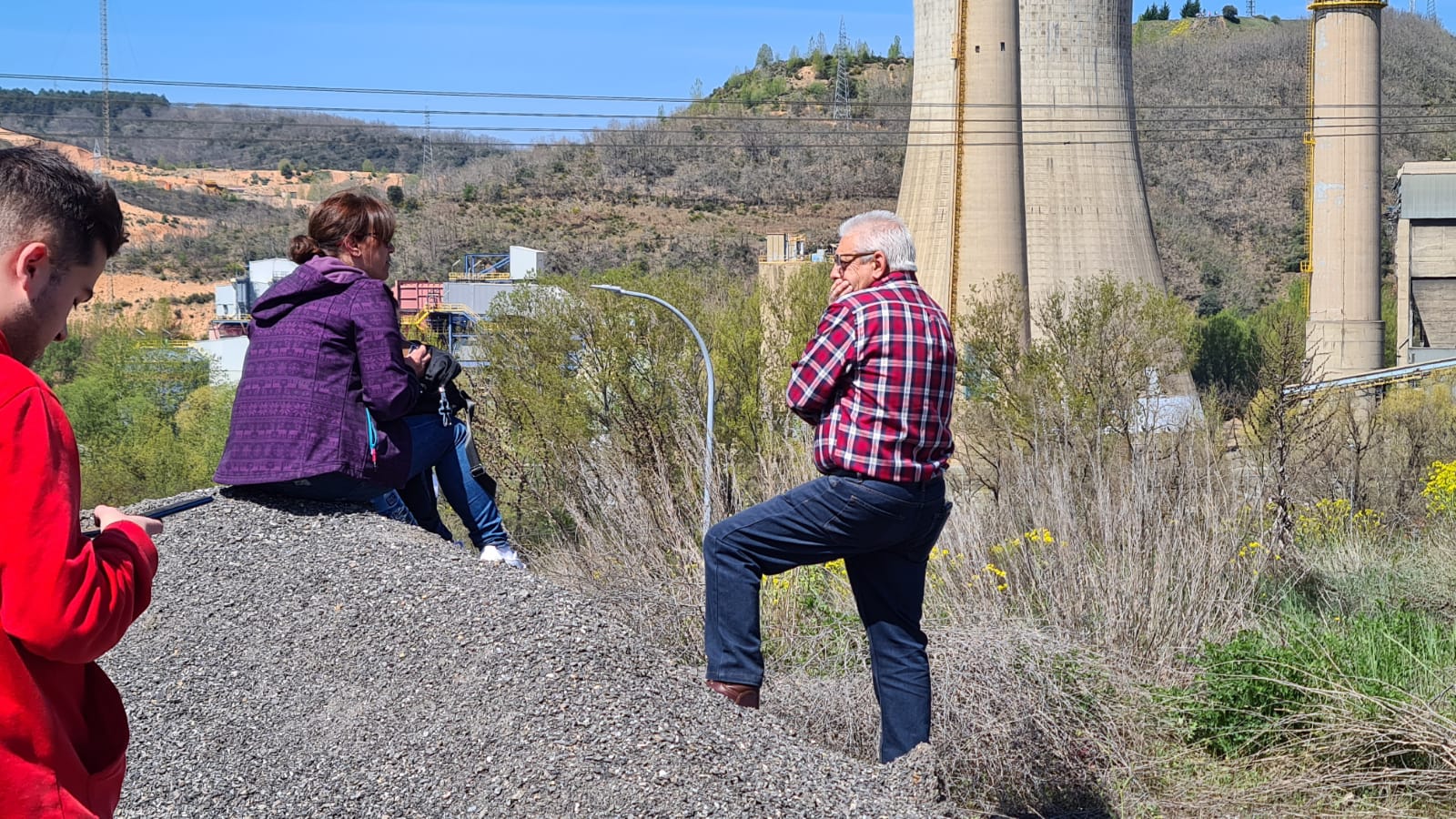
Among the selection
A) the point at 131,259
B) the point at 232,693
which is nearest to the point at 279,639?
the point at 232,693

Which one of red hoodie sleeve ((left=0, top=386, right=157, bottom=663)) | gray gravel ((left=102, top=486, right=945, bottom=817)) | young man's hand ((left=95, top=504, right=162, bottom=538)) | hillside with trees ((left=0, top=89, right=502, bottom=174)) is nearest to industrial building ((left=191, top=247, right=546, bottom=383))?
gray gravel ((left=102, top=486, right=945, bottom=817))

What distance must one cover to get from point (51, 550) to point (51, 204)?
1.70ft

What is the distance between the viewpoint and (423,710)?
3.71m

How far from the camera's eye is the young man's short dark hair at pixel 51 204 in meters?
1.93

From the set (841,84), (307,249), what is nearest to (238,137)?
(841,84)

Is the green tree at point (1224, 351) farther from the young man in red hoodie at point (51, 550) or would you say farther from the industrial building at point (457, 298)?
the young man in red hoodie at point (51, 550)

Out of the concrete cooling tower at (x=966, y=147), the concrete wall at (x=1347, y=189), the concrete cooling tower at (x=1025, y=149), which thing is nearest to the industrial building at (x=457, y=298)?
Result: the concrete cooling tower at (x=966, y=147)

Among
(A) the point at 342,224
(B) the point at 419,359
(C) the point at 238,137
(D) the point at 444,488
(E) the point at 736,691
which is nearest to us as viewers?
(E) the point at 736,691

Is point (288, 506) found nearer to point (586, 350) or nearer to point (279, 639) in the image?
point (279, 639)

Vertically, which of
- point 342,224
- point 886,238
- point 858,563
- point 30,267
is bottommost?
point 858,563

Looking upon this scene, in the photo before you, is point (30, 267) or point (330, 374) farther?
point (330, 374)

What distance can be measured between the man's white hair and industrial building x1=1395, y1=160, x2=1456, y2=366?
38.6 meters

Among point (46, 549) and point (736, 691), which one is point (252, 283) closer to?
point (736, 691)

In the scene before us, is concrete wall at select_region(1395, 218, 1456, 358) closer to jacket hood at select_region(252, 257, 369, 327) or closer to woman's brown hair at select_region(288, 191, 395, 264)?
woman's brown hair at select_region(288, 191, 395, 264)
